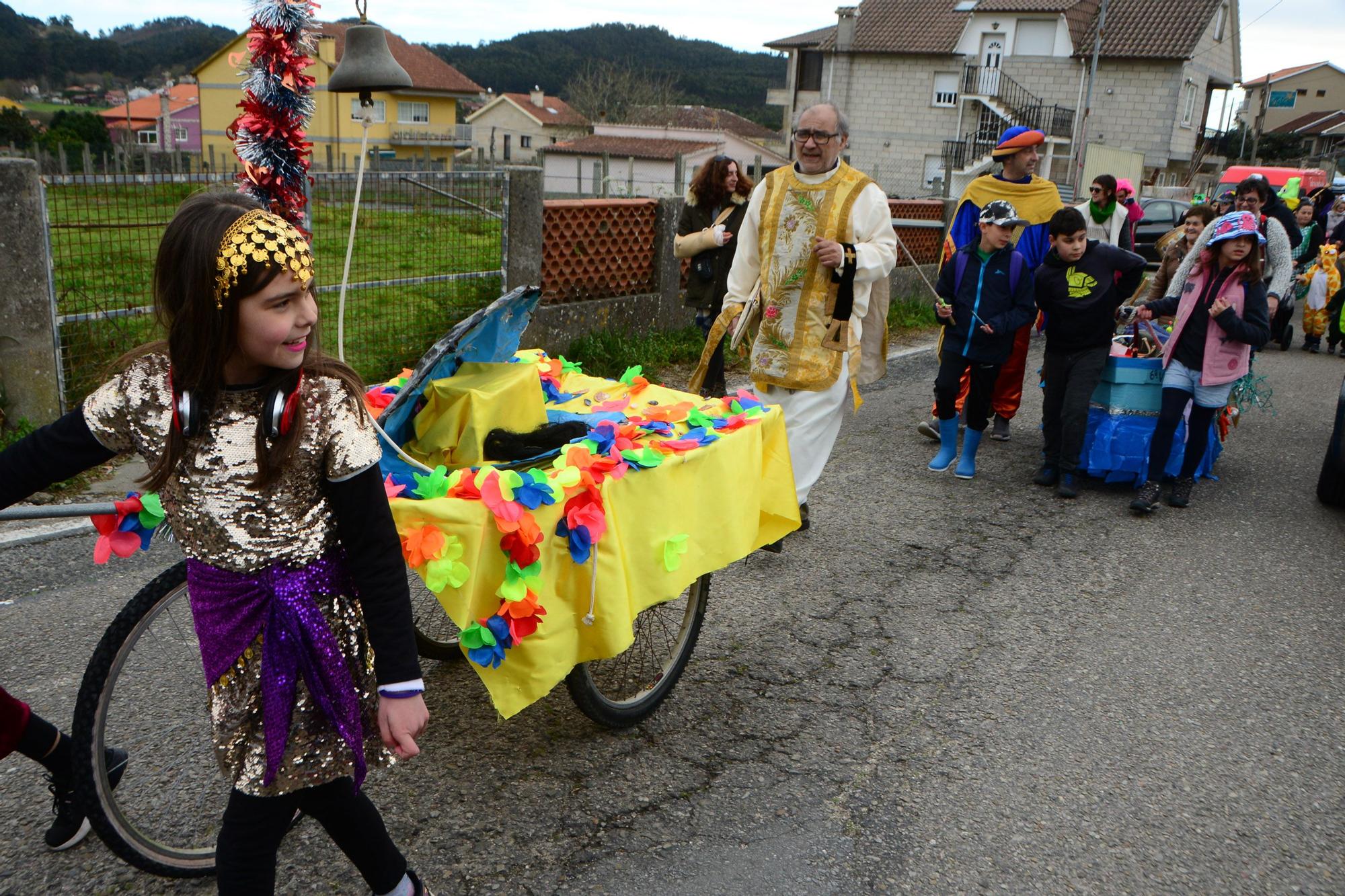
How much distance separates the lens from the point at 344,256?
7125mm

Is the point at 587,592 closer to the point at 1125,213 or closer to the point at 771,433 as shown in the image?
the point at 771,433

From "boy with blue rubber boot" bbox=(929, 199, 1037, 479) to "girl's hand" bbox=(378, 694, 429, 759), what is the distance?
4798 mm

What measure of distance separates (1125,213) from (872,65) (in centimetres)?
3866

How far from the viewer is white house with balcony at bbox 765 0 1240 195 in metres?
39.8

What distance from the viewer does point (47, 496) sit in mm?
5023

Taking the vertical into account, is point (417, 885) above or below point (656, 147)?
below

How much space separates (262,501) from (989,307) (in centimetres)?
507

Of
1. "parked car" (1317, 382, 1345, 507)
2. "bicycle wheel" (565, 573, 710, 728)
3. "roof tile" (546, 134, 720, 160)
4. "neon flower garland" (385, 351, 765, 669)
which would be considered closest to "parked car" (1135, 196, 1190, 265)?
"parked car" (1317, 382, 1345, 507)

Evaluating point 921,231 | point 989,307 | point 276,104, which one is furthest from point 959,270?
point 921,231

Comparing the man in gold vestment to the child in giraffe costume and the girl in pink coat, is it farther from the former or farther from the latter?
the child in giraffe costume

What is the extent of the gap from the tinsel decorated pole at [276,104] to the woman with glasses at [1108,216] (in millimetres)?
7954

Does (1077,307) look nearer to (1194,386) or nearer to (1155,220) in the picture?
(1194,386)

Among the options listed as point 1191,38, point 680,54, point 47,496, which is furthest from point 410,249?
point 680,54

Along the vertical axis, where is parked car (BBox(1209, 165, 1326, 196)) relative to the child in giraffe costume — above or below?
above
